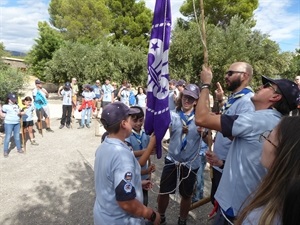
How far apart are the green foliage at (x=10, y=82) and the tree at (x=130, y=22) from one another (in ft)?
49.3

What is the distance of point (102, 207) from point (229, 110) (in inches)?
68.0

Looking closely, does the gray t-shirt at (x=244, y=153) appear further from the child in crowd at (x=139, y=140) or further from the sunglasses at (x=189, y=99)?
the sunglasses at (x=189, y=99)

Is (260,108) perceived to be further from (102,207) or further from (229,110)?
(102,207)

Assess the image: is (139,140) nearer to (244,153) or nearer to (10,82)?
(244,153)

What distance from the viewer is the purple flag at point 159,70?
2902mm

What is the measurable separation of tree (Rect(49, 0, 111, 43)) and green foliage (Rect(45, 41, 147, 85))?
732 centimetres

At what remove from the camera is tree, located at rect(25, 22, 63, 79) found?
24.9 metres

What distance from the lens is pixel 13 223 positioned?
4016 millimetres

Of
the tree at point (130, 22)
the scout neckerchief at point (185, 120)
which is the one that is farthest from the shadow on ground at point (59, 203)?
the tree at point (130, 22)

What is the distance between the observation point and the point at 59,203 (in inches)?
182

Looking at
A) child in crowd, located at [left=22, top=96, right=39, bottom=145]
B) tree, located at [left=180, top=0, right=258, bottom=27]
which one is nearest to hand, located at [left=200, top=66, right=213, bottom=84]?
child in crowd, located at [left=22, top=96, right=39, bottom=145]

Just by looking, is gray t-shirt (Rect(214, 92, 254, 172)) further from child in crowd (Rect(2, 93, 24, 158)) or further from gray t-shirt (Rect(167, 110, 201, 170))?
child in crowd (Rect(2, 93, 24, 158))

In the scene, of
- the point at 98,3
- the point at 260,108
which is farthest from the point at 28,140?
the point at 98,3

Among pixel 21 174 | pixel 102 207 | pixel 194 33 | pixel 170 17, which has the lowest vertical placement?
pixel 21 174
